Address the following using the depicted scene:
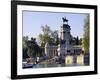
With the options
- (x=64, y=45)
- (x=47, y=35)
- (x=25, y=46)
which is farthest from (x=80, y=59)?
(x=25, y=46)

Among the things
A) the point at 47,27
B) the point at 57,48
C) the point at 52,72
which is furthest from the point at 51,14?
the point at 52,72

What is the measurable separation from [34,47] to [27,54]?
0.30ft

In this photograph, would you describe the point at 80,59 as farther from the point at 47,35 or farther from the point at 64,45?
the point at 47,35

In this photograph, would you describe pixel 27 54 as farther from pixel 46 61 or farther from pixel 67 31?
pixel 67 31

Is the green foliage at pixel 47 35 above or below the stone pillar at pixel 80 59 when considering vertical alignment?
above

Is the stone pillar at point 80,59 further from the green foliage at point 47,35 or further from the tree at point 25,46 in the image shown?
the tree at point 25,46

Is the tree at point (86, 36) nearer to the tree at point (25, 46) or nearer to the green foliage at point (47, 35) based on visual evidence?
the green foliage at point (47, 35)

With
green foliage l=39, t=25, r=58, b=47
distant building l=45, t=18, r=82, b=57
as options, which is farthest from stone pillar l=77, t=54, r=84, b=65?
green foliage l=39, t=25, r=58, b=47

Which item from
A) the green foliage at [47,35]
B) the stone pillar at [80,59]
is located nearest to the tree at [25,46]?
the green foliage at [47,35]

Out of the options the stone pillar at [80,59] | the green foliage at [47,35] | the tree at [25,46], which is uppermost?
the green foliage at [47,35]

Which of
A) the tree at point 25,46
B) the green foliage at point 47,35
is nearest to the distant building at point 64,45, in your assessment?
the green foliage at point 47,35

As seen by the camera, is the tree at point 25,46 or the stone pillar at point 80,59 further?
the stone pillar at point 80,59

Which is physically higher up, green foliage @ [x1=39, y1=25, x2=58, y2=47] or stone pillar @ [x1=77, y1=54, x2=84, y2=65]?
green foliage @ [x1=39, y1=25, x2=58, y2=47]

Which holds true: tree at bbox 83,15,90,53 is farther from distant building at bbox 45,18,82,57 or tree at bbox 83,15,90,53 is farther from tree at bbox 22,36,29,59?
tree at bbox 22,36,29,59
